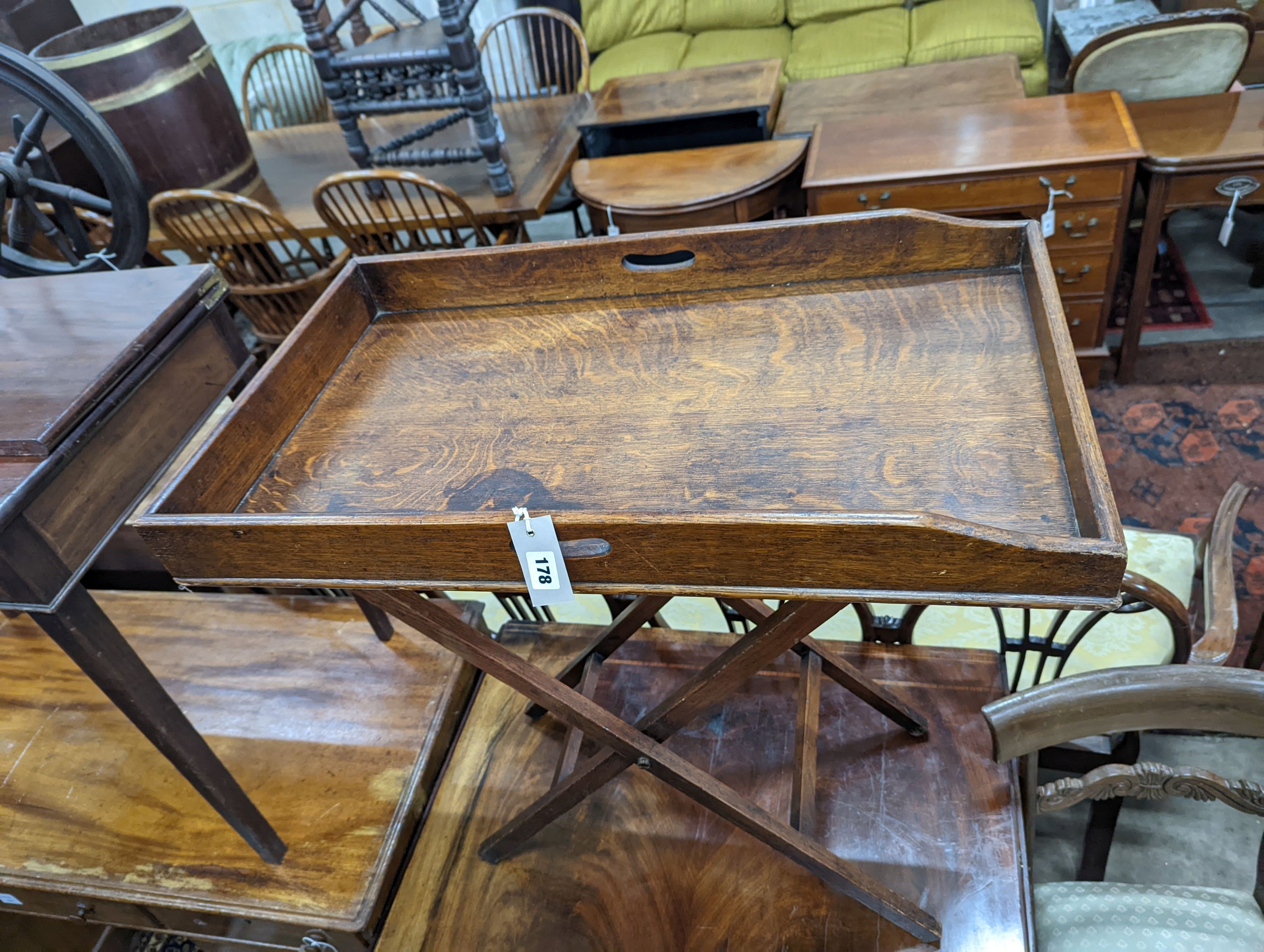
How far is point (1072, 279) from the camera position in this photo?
86.7 inches

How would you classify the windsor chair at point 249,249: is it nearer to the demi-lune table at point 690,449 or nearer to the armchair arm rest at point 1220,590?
the demi-lune table at point 690,449

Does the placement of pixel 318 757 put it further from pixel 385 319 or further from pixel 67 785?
pixel 385 319

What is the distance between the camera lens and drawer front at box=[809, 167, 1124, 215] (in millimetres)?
2023

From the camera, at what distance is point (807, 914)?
1.11 m

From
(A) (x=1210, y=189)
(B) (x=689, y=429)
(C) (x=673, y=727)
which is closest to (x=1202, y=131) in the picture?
(A) (x=1210, y=189)

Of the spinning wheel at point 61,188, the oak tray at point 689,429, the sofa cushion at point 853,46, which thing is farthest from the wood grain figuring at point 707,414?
the sofa cushion at point 853,46

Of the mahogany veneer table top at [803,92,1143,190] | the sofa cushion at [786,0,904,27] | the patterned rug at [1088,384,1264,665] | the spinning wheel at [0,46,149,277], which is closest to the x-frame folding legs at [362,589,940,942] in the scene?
the spinning wheel at [0,46,149,277]

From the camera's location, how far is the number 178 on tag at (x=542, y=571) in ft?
2.49

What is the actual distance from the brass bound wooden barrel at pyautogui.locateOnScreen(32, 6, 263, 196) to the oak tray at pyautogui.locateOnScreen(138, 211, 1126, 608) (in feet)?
5.21

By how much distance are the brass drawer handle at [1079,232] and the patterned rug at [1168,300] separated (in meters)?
0.45

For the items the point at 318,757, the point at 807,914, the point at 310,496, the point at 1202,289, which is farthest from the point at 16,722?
the point at 1202,289

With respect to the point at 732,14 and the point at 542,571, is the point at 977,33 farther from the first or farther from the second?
the point at 542,571

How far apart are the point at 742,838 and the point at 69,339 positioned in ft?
3.74

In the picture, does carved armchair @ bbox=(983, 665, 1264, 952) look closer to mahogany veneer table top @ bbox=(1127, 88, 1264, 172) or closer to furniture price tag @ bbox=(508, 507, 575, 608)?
furniture price tag @ bbox=(508, 507, 575, 608)
